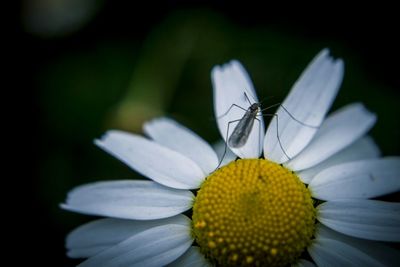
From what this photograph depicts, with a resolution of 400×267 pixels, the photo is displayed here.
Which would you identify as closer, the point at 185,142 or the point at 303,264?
the point at 303,264

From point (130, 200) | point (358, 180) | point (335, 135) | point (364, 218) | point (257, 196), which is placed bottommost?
point (364, 218)

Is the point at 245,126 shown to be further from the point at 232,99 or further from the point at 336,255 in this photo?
the point at 336,255

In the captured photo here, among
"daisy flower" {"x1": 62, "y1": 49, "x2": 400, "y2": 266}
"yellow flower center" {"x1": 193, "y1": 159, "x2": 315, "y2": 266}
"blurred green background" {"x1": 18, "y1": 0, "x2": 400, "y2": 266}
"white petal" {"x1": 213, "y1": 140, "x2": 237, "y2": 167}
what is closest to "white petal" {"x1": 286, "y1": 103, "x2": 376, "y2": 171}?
"daisy flower" {"x1": 62, "y1": 49, "x2": 400, "y2": 266}

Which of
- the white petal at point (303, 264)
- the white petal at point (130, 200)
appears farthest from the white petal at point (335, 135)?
the white petal at point (130, 200)

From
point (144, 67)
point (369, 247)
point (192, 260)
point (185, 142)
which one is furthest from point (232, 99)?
point (144, 67)

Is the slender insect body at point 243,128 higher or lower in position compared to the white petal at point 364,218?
higher

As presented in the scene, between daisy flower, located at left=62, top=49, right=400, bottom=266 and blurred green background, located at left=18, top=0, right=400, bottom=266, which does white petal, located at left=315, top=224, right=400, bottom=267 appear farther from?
blurred green background, located at left=18, top=0, right=400, bottom=266

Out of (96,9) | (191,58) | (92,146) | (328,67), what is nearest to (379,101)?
(328,67)

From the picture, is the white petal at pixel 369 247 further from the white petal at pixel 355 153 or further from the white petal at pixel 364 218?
the white petal at pixel 355 153
